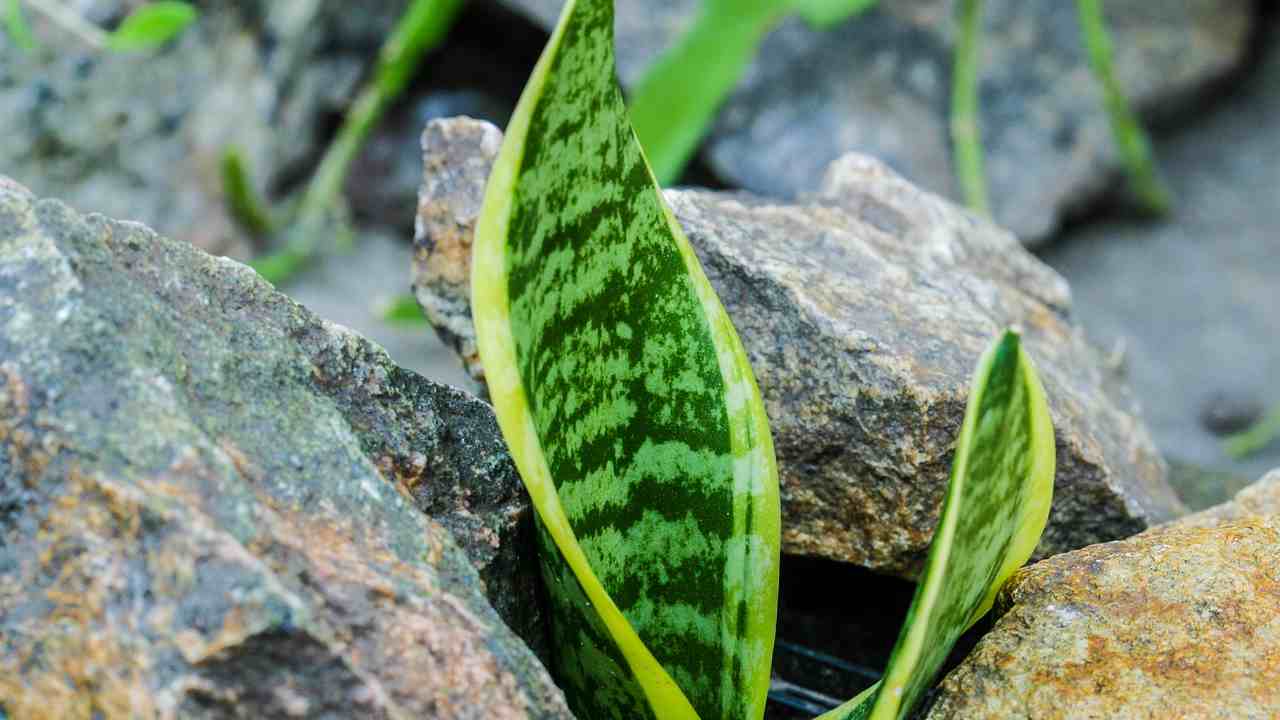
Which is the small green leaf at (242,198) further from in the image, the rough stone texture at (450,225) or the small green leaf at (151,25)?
the rough stone texture at (450,225)

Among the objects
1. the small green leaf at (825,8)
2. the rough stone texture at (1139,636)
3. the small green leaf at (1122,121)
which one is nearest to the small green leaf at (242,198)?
the small green leaf at (825,8)

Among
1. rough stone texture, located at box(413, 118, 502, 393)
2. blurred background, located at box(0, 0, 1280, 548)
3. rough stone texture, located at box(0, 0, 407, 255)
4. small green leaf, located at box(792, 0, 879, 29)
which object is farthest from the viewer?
blurred background, located at box(0, 0, 1280, 548)

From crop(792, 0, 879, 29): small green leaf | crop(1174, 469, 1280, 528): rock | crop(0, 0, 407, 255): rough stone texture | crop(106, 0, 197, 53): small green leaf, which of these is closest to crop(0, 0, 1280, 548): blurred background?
crop(0, 0, 407, 255): rough stone texture

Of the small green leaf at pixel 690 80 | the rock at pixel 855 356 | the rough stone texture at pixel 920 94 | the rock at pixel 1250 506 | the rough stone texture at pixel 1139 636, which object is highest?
the rough stone texture at pixel 920 94

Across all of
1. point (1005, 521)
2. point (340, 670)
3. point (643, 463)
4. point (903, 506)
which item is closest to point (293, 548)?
point (340, 670)

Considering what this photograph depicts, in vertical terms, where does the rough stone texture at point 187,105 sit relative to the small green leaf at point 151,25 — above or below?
above

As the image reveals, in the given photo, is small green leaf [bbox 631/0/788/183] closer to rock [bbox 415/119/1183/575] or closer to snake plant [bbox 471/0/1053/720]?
rock [bbox 415/119/1183/575]

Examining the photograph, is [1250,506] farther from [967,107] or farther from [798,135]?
[798,135]
